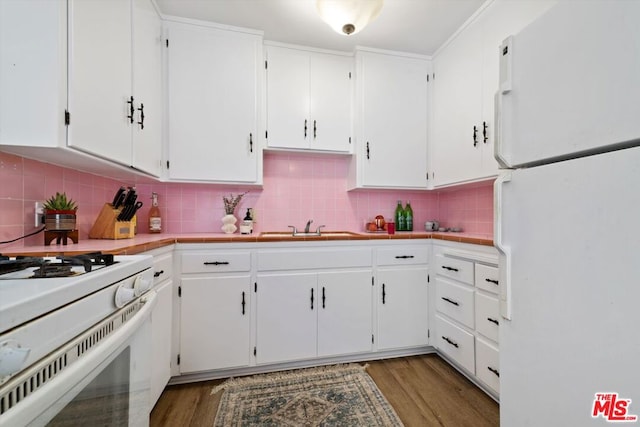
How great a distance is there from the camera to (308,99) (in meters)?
2.24

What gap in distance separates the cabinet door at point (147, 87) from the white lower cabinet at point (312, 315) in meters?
1.03

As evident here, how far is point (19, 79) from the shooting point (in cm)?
94

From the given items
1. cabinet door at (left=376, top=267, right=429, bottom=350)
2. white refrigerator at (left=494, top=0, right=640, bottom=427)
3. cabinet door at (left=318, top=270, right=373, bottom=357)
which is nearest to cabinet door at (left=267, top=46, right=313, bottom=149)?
cabinet door at (left=318, top=270, right=373, bottom=357)

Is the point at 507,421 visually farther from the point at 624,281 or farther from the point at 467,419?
the point at 624,281

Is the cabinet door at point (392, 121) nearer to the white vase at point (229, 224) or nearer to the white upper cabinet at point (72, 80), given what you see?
the white vase at point (229, 224)

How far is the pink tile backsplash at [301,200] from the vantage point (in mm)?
2162

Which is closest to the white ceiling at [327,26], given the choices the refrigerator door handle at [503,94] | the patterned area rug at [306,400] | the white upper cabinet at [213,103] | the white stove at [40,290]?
the white upper cabinet at [213,103]

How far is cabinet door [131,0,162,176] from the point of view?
1.55 meters

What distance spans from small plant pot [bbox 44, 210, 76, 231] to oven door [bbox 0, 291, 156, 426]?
0.74 meters

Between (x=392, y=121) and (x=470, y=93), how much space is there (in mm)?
596

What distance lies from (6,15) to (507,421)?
87.0 inches

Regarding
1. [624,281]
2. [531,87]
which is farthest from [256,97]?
[624,281]

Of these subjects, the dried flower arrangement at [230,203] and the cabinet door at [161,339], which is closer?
the cabinet door at [161,339]

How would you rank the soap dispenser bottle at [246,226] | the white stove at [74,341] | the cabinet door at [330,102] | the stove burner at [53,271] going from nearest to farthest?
the white stove at [74,341] → the stove burner at [53,271] → the soap dispenser bottle at [246,226] → the cabinet door at [330,102]
